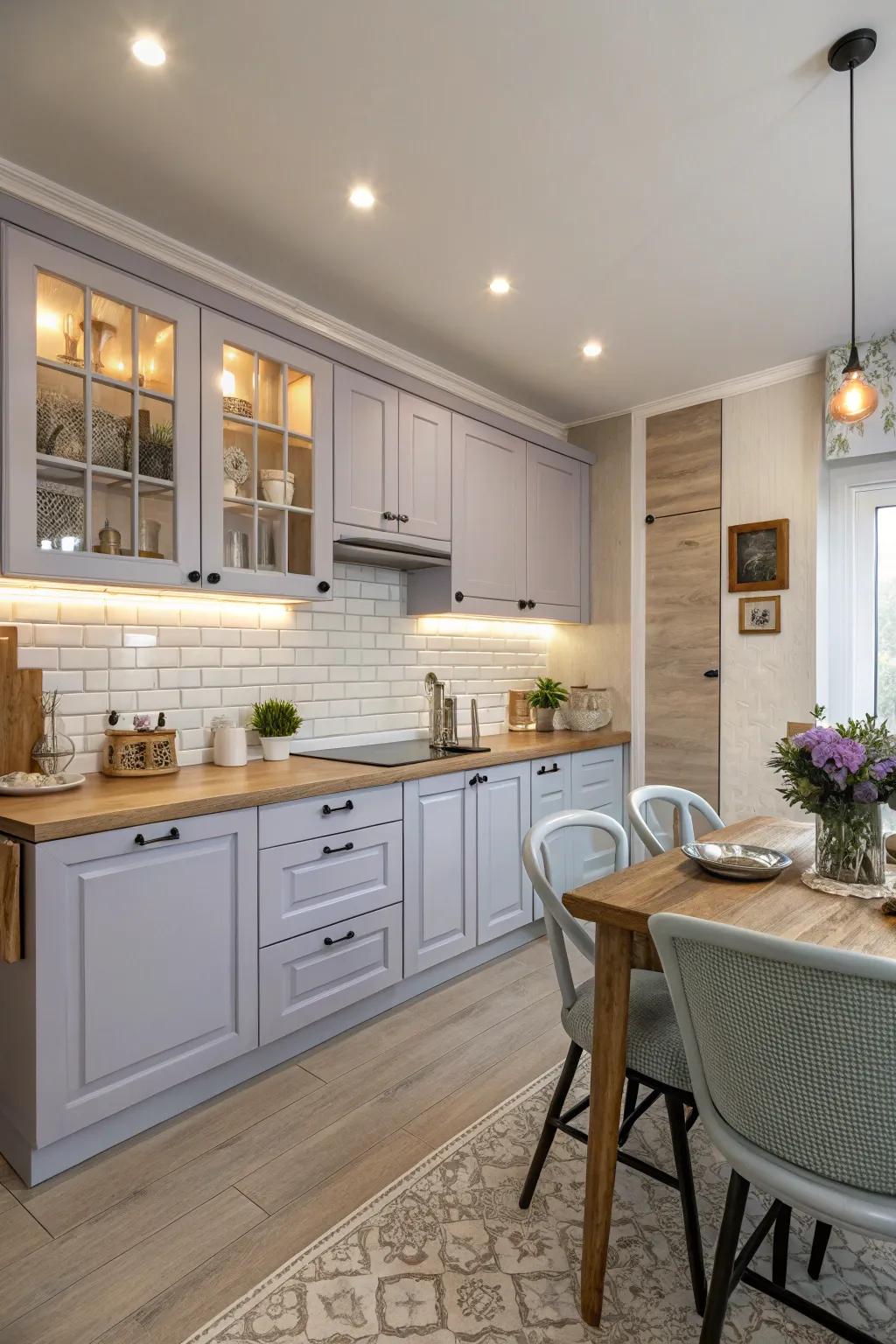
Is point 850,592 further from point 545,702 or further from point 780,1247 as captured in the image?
point 780,1247

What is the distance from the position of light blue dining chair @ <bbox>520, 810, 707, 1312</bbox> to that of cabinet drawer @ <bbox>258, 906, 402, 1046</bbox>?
0.93m

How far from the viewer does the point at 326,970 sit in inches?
98.2

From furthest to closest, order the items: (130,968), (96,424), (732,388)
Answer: (732,388) → (96,424) → (130,968)

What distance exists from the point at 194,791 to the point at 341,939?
756 mm

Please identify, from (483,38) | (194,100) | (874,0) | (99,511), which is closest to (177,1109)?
(99,511)

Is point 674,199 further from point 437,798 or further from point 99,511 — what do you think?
point 437,798

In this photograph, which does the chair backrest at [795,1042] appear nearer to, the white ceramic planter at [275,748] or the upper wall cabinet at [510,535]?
the white ceramic planter at [275,748]

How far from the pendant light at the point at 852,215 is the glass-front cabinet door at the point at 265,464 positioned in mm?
1744

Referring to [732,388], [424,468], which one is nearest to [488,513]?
[424,468]

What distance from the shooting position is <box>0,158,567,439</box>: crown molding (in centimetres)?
222

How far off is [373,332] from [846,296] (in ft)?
6.32

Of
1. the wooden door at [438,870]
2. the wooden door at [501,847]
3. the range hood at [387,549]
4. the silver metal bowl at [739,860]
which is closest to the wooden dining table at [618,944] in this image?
the silver metal bowl at [739,860]

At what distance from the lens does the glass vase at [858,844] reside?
5.40 ft

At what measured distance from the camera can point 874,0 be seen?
1.63m
